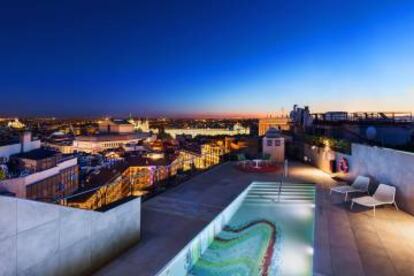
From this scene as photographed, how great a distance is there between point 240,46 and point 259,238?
14.2 metres

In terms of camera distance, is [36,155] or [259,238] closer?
[259,238]

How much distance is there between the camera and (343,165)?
31.8 feet

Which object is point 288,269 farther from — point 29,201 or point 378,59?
point 378,59

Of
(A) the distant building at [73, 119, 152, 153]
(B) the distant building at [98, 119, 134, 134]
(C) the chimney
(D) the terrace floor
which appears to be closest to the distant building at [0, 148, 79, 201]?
(C) the chimney

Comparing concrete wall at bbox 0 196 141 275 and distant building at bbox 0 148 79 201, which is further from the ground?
concrete wall at bbox 0 196 141 275

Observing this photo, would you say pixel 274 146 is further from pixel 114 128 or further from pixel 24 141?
pixel 114 128

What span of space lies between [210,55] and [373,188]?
16106 millimetres

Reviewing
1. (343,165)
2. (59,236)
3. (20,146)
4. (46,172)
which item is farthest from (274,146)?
(20,146)

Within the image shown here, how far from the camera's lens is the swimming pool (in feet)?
16.0

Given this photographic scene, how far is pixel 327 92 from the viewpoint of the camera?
22031 mm

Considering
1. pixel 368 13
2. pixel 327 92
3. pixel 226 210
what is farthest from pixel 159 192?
pixel 327 92

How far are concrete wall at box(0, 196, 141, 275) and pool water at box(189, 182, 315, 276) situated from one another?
5.06ft

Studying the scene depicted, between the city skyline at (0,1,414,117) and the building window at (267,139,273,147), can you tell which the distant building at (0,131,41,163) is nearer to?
the city skyline at (0,1,414,117)

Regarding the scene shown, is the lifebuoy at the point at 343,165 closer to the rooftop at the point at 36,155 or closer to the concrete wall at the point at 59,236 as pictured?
the concrete wall at the point at 59,236
